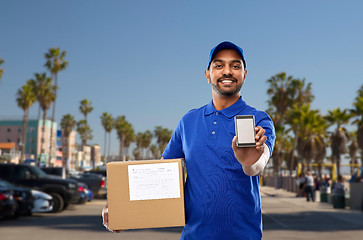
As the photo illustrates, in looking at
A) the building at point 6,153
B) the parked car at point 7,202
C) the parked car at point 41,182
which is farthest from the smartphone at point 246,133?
the building at point 6,153

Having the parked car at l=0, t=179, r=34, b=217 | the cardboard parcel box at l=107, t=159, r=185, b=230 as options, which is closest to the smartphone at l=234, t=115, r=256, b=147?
the cardboard parcel box at l=107, t=159, r=185, b=230

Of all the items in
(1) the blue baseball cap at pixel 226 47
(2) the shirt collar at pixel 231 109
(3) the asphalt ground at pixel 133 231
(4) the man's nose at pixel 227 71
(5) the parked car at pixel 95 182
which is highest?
(5) the parked car at pixel 95 182

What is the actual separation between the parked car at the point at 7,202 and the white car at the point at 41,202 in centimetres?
211

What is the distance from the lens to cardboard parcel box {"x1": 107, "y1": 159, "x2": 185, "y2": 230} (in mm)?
2486

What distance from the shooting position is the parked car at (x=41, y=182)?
19.3 m

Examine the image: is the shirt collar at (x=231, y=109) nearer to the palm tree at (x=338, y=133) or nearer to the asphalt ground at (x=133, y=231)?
the asphalt ground at (x=133, y=231)

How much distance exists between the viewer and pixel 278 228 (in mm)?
14047

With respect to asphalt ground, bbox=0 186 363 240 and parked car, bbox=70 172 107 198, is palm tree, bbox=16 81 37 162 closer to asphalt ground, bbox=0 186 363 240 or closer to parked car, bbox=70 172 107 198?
parked car, bbox=70 172 107 198

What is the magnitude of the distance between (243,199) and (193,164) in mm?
307

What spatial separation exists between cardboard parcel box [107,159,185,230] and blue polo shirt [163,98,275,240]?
10 cm

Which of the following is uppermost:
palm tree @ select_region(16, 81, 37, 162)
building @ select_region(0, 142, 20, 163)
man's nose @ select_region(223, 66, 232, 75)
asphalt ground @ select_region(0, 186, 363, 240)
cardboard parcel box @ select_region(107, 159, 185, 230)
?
palm tree @ select_region(16, 81, 37, 162)

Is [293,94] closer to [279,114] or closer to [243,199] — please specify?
[279,114]

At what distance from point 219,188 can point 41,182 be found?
17994mm

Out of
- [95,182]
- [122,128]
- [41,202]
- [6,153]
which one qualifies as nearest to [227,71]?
[41,202]
